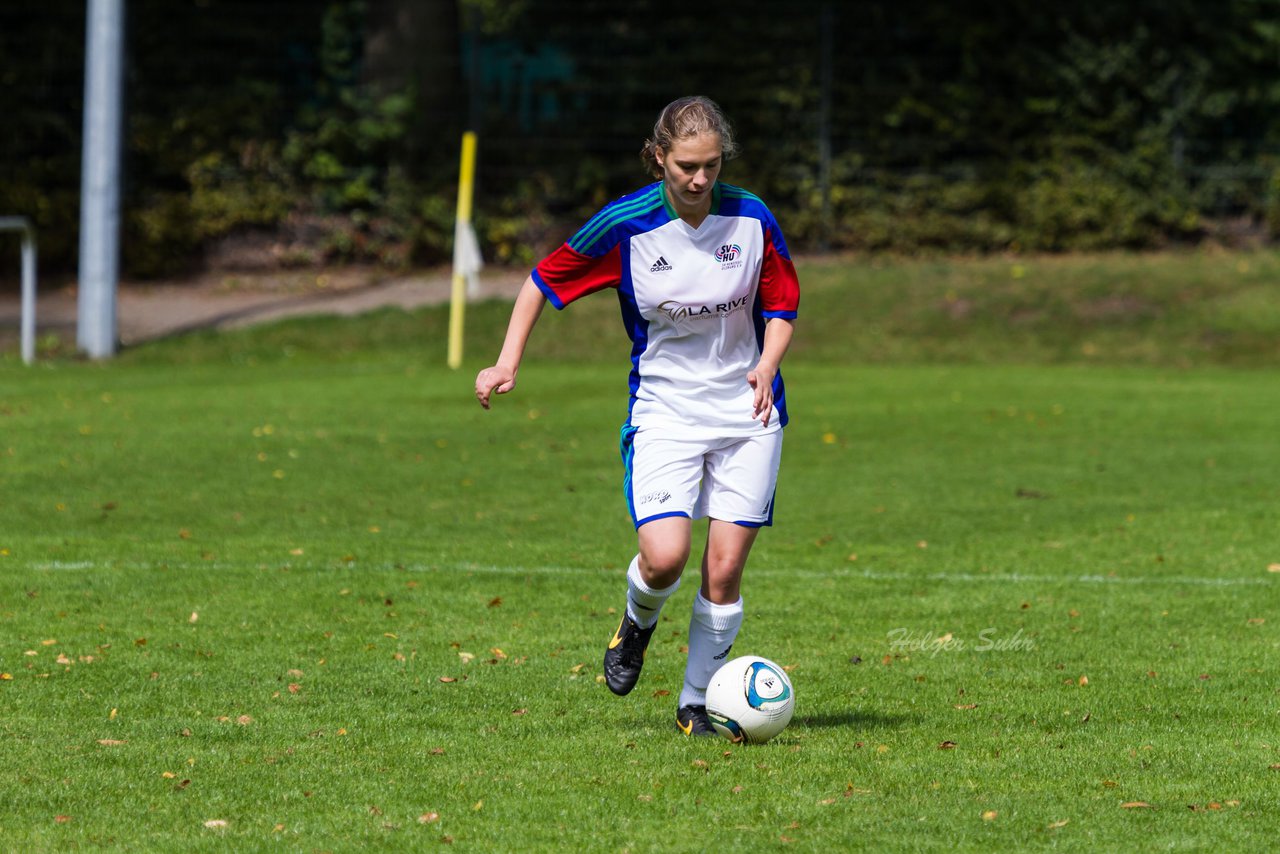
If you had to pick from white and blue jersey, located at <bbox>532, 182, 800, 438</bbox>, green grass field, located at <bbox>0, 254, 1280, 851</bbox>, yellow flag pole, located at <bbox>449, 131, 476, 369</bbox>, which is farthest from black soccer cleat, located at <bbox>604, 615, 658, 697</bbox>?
yellow flag pole, located at <bbox>449, 131, 476, 369</bbox>

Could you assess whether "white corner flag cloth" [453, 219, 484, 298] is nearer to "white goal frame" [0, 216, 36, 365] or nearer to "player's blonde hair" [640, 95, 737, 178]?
"white goal frame" [0, 216, 36, 365]

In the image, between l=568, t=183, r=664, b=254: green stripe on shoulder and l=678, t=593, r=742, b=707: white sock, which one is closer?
l=568, t=183, r=664, b=254: green stripe on shoulder

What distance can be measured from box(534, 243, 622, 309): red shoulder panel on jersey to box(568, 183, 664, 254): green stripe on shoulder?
5 cm

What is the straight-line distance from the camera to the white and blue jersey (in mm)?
5461

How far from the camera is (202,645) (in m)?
6.96

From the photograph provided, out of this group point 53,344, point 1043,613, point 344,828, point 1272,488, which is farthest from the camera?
point 53,344

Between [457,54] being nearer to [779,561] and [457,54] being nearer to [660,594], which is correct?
[779,561]

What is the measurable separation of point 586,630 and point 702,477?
1928mm

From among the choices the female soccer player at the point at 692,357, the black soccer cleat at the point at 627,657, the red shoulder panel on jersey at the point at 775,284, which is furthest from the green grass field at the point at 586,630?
the red shoulder panel on jersey at the point at 775,284

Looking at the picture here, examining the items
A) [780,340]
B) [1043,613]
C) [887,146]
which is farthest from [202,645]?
[887,146]

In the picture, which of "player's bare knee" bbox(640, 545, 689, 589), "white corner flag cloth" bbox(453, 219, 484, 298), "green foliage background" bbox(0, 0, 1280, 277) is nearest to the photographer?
"player's bare knee" bbox(640, 545, 689, 589)

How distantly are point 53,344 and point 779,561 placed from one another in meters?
15.7

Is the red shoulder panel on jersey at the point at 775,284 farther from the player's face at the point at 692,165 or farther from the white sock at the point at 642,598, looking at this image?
the white sock at the point at 642,598

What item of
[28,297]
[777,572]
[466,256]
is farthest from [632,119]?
[777,572]
